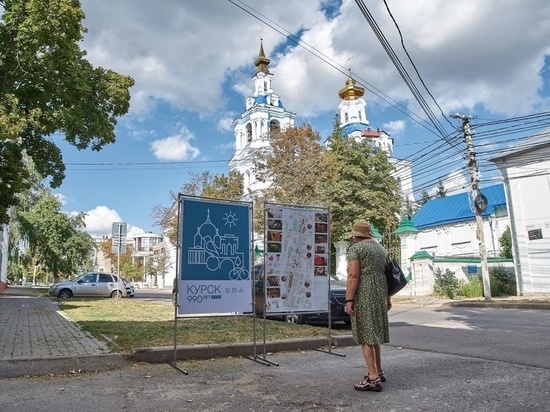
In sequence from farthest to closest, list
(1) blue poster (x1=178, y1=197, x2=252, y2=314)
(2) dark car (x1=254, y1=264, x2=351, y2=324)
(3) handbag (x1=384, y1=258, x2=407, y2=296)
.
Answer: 1. (2) dark car (x1=254, y1=264, x2=351, y2=324)
2. (1) blue poster (x1=178, y1=197, x2=252, y2=314)
3. (3) handbag (x1=384, y1=258, x2=407, y2=296)

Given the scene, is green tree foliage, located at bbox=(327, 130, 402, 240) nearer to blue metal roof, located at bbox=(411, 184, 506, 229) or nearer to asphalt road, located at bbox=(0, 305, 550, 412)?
blue metal roof, located at bbox=(411, 184, 506, 229)

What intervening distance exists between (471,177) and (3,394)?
840 inches

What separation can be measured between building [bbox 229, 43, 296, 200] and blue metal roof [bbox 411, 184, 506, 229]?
20.5 m

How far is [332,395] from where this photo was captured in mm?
4547

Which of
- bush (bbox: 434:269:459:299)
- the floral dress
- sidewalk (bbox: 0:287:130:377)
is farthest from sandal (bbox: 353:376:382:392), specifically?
bush (bbox: 434:269:459:299)

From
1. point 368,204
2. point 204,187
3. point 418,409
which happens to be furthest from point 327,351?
point 204,187

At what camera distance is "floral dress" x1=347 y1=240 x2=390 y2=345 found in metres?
4.84

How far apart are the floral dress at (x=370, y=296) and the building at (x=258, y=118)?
51664 mm

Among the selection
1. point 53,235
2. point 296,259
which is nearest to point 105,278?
point 53,235

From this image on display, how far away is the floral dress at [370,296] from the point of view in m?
4.84

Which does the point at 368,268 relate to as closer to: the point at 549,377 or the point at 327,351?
the point at 549,377

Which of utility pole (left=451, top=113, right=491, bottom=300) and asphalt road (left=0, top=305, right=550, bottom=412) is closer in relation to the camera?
asphalt road (left=0, top=305, right=550, bottom=412)

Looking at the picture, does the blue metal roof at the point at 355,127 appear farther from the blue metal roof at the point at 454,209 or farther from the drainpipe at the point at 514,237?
the drainpipe at the point at 514,237

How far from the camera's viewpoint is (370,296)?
193 inches
